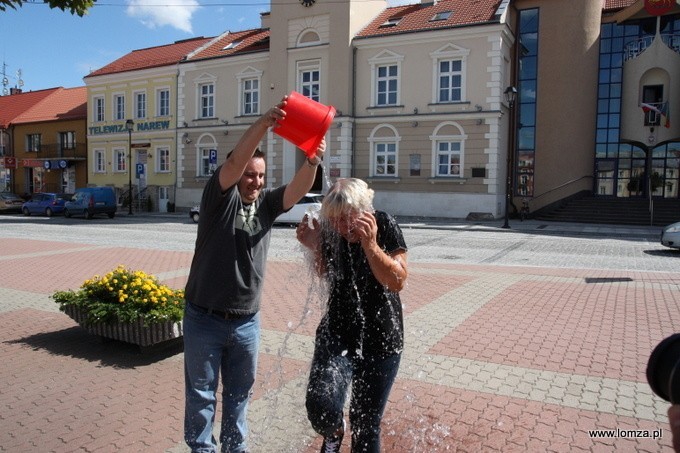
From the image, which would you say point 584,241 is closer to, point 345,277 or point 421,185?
point 421,185

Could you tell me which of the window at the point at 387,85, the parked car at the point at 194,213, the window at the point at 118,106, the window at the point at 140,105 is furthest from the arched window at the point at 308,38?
the window at the point at 118,106

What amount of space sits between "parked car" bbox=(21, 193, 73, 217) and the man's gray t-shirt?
104 ft

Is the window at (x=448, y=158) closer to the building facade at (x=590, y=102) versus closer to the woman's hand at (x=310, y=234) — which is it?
the building facade at (x=590, y=102)

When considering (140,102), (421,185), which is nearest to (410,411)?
(421,185)

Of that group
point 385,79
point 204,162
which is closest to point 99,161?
point 204,162

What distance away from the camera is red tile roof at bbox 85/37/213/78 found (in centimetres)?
3456

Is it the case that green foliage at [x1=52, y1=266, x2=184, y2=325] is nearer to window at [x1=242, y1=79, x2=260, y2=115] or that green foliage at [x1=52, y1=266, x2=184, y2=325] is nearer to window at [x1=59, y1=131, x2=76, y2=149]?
window at [x1=242, y1=79, x2=260, y2=115]

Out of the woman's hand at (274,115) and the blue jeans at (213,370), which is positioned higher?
the woman's hand at (274,115)

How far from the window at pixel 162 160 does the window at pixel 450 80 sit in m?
17.9

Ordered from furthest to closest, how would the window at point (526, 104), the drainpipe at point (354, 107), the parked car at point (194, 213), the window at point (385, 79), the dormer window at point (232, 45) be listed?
the dormer window at point (232, 45) → the window at point (526, 104) → the drainpipe at point (354, 107) → the window at point (385, 79) → the parked car at point (194, 213)

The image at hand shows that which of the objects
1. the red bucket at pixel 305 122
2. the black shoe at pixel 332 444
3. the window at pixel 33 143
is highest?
the window at pixel 33 143

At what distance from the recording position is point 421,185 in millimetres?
26375

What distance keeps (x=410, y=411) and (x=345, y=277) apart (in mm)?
1728

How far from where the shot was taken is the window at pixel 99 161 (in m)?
37.2
